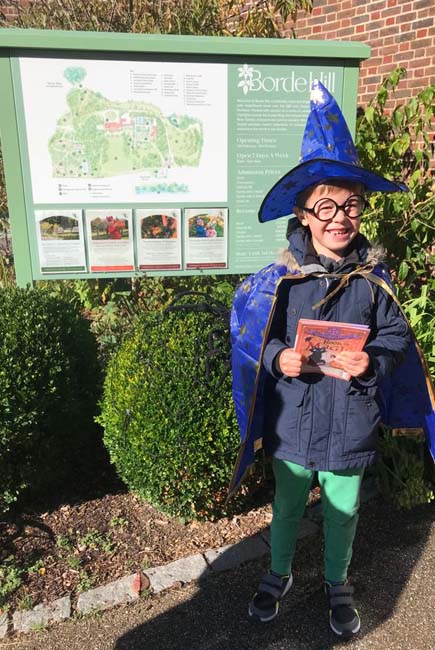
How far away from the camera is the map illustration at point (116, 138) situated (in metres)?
3.04

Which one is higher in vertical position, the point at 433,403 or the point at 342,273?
the point at 342,273

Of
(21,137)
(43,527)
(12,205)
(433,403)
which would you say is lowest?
(43,527)

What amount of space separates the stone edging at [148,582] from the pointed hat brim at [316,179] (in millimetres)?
1657

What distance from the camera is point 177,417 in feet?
8.15

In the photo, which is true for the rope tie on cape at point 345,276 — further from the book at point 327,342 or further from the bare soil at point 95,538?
the bare soil at point 95,538

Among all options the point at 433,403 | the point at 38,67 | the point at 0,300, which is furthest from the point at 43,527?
the point at 38,67

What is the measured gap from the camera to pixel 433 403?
6.95 feet

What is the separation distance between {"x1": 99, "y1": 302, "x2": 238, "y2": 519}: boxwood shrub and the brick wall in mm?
4442

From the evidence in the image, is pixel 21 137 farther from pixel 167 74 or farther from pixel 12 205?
pixel 167 74

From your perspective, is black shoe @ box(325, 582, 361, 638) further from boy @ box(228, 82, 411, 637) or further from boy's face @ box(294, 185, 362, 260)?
boy's face @ box(294, 185, 362, 260)

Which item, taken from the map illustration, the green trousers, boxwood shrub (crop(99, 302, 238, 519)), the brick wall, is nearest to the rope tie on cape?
the green trousers

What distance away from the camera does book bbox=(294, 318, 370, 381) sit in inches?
67.1

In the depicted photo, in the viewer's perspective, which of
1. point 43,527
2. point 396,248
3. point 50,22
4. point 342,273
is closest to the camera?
point 342,273

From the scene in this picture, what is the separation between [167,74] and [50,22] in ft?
5.05
